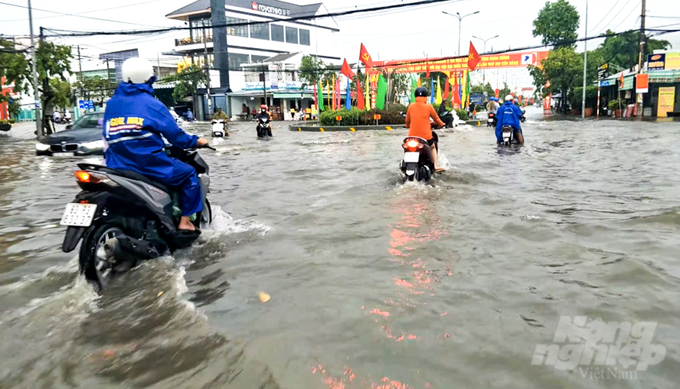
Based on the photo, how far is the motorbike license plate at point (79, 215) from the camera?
11.2 feet

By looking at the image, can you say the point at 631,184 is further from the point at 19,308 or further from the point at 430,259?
the point at 19,308

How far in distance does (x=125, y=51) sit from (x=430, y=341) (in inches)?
3211

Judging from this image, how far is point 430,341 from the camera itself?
283 cm

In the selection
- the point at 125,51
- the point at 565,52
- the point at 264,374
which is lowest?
the point at 264,374

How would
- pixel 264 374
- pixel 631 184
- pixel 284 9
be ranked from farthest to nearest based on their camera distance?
pixel 284 9
pixel 631 184
pixel 264 374

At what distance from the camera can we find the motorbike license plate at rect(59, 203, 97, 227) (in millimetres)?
3410

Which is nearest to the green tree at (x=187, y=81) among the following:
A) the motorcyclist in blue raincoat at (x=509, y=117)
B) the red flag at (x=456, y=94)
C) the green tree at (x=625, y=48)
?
the red flag at (x=456, y=94)

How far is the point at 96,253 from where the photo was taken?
3584 mm

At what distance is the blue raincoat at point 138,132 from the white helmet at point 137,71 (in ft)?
0.17

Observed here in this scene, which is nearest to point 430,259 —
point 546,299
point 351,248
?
point 351,248

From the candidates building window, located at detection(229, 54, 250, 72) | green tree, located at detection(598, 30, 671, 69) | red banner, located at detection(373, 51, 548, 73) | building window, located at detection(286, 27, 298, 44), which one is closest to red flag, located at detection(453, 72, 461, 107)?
red banner, located at detection(373, 51, 548, 73)

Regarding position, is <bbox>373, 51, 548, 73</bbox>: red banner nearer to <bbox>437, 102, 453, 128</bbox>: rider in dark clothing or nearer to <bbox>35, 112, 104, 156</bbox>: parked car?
<bbox>437, 102, 453, 128</bbox>: rider in dark clothing

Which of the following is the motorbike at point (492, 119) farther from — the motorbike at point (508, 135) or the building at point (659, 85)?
the building at point (659, 85)

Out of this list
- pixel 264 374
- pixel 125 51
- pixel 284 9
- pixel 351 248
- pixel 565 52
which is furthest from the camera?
pixel 125 51
